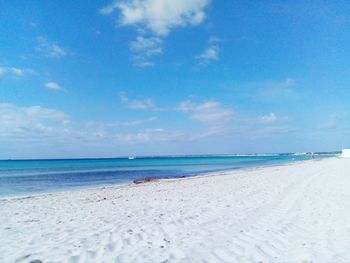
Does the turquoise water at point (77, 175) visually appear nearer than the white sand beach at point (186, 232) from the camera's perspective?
No

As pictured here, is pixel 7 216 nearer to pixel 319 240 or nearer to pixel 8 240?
pixel 8 240

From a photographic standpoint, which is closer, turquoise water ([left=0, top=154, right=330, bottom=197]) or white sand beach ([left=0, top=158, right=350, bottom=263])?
white sand beach ([left=0, top=158, right=350, bottom=263])

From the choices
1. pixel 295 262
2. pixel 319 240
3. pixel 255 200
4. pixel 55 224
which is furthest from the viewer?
pixel 255 200

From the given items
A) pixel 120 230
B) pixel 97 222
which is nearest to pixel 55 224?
pixel 97 222

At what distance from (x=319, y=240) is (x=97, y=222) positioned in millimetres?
5764

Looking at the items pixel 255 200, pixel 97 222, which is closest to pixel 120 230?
pixel 97 222

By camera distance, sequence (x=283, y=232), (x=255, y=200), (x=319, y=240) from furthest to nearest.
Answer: (x=255, y=200) → (x=283, y=232) → (x=319, y=240)

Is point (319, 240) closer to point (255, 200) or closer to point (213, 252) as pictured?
point (213, 252)

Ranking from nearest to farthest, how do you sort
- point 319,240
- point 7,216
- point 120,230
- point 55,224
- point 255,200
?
point 319,240, point 120,230, point 55,224, point 7,216, point 255,200

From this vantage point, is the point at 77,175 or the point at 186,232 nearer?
the point at 186,232

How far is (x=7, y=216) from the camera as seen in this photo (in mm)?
9367

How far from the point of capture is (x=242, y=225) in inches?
270

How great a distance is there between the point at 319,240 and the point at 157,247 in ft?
11.2

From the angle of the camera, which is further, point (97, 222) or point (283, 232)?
point (97, 222)
